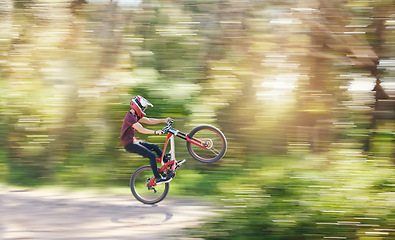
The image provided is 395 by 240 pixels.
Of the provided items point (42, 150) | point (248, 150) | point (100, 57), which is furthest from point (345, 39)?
point (42, 150)

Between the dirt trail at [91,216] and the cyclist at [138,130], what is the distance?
0.76m

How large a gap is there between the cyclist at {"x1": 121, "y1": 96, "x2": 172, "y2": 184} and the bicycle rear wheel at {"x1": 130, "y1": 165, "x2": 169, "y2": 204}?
Result: 0.33 m

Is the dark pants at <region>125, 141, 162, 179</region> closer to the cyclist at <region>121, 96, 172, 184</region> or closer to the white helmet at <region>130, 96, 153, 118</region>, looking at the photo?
the cyclist at <region>121, 96, 172, 184</region>

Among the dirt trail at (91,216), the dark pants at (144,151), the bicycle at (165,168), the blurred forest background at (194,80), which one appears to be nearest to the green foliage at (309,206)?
the dirt trail at (91,216)

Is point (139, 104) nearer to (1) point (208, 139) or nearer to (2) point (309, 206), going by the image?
(1) point (208, 139)

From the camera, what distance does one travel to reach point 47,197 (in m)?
8.30

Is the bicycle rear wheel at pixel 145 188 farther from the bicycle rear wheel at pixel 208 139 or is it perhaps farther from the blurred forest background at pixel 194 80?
the blurred forest background at pixel 194 80

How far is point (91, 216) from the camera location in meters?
6.75

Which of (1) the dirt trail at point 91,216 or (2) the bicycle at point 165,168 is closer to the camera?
(1) the dirt trail at point 91,216

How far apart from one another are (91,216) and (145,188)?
1.16 meters

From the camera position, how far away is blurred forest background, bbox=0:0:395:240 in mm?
7996

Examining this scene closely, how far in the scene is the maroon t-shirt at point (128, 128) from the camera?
6666 mm

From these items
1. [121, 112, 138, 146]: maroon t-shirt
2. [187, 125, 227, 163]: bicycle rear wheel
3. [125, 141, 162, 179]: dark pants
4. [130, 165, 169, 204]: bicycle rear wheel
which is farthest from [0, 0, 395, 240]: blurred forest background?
[121, 112, 138, 146]: maroon t-shirt

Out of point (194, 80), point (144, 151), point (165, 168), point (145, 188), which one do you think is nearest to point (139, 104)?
point (144, 151)
